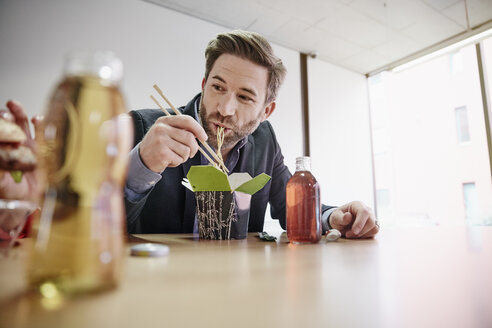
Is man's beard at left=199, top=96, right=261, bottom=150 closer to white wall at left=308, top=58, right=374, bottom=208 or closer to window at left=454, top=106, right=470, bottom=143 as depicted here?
white wall at left=308, top=58, right=374, bottom=208

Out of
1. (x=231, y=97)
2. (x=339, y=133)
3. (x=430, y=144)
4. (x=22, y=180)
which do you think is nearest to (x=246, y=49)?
(x=231, y=97)

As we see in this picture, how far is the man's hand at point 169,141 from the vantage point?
36.7 inches

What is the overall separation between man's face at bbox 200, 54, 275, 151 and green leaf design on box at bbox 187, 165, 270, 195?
2.80 ft

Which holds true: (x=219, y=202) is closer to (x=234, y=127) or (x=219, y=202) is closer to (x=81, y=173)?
(x=81, y=173)

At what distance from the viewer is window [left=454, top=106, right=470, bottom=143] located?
7492 mm

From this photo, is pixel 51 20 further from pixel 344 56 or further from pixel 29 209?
pixel 344 56

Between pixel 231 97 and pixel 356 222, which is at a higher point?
pixel 231 97

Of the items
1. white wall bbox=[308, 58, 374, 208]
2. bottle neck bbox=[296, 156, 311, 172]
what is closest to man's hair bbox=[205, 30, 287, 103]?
bottle neck bbox=[296, 156, 311, 172]

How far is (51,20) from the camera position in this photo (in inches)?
128

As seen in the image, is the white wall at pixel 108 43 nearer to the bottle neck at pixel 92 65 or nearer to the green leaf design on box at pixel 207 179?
the green leaf design on box at pixel 207 179

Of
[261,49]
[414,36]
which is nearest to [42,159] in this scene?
[261,49]

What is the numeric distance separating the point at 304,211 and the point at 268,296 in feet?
1.82

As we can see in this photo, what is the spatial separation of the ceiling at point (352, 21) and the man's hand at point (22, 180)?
Answer: 151 inches

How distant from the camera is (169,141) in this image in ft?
3.07
